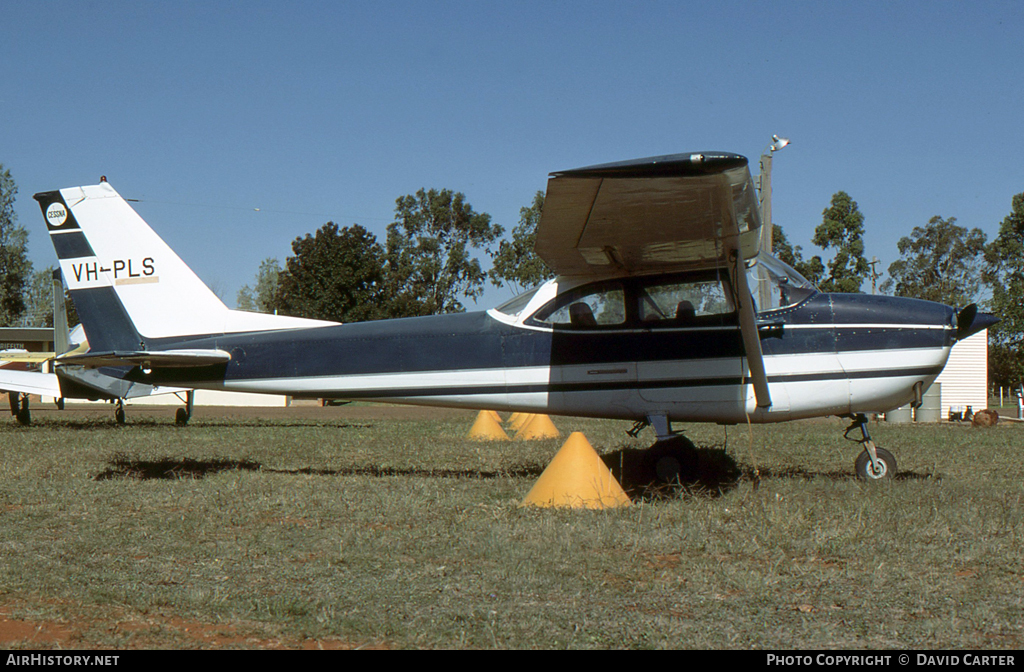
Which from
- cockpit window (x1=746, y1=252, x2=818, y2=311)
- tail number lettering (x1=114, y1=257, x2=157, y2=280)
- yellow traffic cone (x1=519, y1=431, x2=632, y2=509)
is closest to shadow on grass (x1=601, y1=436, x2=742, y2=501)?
yellow traffic cone (x1=519, y1=431, x2=632, y2=509)

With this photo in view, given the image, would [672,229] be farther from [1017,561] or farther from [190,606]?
[190,606]

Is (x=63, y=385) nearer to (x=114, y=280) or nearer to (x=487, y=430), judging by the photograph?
(x=487, y=430)

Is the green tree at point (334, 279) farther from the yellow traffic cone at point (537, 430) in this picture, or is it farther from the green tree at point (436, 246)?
the yellow traffic cone at point (537, 430)

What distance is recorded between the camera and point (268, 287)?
81.2 metres

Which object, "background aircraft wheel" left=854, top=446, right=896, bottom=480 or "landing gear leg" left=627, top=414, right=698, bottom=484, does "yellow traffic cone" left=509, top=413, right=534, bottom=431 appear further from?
"background aircraft wheel" left=854, top=446, right=896, bottom=480

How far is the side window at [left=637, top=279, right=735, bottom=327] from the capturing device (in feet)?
23.0

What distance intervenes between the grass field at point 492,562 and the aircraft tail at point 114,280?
156 centimetres

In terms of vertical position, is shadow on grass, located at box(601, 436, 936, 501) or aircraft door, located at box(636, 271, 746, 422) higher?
aircraft door, located at box(636, 271, 746, 422)

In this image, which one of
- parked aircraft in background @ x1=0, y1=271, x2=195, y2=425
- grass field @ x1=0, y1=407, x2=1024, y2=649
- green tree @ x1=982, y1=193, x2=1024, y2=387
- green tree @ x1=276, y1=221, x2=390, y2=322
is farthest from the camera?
green tree @ x1=276, y1=221, x2=390, y2=322

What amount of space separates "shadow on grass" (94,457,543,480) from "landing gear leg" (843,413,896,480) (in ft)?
10.4

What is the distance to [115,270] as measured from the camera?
8219 mm

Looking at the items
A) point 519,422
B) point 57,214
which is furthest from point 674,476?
point 519,422

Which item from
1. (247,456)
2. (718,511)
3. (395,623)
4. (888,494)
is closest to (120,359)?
(247,456)

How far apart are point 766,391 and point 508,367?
7.68 ft
